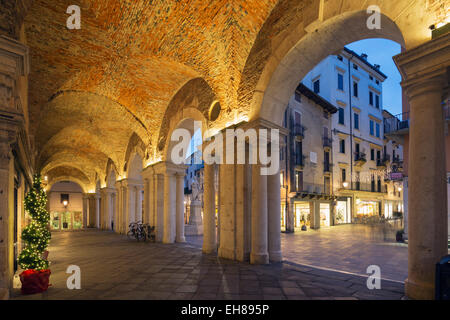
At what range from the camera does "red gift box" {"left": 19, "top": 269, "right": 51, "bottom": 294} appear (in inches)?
208

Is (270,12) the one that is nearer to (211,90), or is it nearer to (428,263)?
(211,90)

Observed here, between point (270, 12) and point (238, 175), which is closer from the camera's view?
point (270, 12)

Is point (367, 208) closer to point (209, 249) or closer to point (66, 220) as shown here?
point (209, 249)

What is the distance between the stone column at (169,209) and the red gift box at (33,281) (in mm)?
7300

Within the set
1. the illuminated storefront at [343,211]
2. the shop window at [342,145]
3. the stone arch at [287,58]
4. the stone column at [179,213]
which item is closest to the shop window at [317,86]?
the shop window at [342,145]

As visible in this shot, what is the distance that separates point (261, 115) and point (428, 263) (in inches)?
196

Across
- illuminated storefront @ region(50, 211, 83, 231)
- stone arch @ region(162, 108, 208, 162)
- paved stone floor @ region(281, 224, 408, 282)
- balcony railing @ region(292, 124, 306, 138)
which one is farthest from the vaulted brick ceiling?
illuminated storefront @ region(50, 211, 83, 231)

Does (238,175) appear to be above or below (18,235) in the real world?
above

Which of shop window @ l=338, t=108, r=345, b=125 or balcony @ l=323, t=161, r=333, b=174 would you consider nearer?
balcony @ l=323, t=161, r=333, b=174

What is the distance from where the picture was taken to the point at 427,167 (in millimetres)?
4230

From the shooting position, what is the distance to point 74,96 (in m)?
12.6

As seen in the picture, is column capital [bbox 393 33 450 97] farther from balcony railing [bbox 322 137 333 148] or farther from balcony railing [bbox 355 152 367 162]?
balcony railing [bbox 355 152 367 162]

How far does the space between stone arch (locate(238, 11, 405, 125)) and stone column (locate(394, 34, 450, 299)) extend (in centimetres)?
151

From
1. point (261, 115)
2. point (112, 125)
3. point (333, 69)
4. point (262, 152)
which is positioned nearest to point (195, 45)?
point (261, 115)
